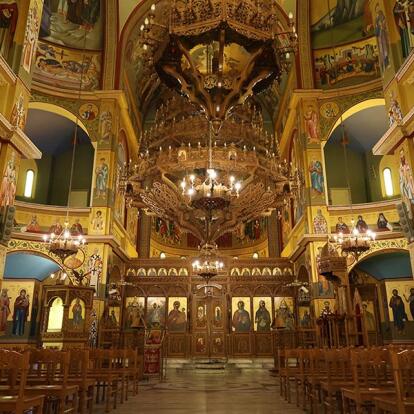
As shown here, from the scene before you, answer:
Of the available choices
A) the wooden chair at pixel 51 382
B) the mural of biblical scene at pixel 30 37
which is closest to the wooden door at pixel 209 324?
the mural of biblical scene at pixel 30 37

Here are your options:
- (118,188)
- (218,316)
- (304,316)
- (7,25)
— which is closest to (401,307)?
(304,316)

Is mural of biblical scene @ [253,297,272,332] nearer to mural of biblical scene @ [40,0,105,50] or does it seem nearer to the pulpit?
the pulpit

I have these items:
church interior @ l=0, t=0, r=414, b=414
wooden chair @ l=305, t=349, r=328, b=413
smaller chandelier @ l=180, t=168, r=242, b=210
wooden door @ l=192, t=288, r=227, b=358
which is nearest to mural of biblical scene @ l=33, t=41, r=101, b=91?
church interior @ l=0, t=0, r=414, b=414

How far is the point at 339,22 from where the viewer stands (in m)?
15.1

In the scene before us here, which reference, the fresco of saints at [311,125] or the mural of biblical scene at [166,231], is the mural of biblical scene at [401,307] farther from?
the mural of biblical scene at [166,231]

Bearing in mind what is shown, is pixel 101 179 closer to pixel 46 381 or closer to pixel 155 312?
pixel 155 312

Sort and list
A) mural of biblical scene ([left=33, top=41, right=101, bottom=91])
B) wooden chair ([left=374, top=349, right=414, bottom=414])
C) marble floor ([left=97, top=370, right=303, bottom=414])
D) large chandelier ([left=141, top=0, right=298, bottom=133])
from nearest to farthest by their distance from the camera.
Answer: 1. wooden chair ([left=374, top=349, right=414, bottom=414])
2. marble floor ([left=97, top=370, right=303, bottom=414])
3. large chandelier ([left=141, top=0, right=298, bottom=133])
4. mural of biblical scene ([left=33, top=41, right=101, bottom=91])

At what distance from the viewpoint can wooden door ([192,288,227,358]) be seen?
53.3 ft

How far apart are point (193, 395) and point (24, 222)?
29.5 feet

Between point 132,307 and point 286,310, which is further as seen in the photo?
point 132,307

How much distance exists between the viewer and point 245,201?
31.4ft

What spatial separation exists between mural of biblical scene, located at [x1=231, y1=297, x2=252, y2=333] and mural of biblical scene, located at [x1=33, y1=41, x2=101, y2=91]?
9870 millimetres

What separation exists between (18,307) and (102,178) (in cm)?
561

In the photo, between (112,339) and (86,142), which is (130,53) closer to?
(86,142)
